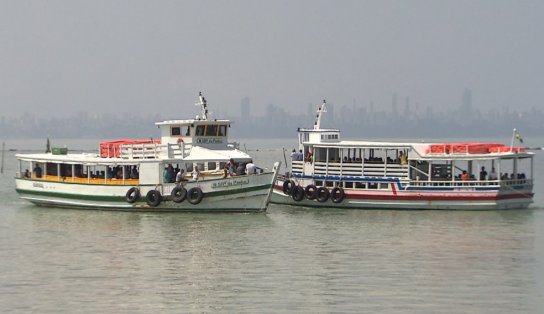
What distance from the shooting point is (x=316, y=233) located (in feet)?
139

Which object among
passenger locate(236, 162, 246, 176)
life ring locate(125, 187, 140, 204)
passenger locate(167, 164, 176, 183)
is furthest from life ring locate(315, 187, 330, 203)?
life ring locate(125, 187, 140, 204)

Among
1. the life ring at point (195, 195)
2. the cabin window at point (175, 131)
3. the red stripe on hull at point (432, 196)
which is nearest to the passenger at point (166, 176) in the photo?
the life ring at point (195, 195)

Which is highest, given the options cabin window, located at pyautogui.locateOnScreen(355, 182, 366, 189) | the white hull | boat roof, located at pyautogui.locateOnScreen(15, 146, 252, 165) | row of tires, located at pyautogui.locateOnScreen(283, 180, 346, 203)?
boat roof, located at pyautogui.locateOnScreen(15, 146, 252, 165)

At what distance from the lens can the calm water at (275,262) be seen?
2823cm

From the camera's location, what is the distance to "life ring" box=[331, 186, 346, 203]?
166ft

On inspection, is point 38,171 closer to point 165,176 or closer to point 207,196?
point 165,176

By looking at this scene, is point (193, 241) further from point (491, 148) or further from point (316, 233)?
point (491, 148)

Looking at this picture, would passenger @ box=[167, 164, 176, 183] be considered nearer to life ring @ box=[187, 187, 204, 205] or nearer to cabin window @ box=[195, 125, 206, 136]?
life ring @ box=[187, 187, 204, 205]

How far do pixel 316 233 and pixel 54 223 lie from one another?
12234 mm

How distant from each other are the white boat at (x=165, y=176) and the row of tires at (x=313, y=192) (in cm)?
201

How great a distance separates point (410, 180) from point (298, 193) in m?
5.65

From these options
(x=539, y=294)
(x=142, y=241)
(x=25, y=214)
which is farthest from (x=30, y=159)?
(x=539, y=294)

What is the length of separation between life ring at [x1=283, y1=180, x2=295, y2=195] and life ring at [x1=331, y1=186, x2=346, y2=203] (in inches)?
88.5

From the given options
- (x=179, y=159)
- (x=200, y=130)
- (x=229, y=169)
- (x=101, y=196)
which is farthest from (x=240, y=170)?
(x=101, y=196)
